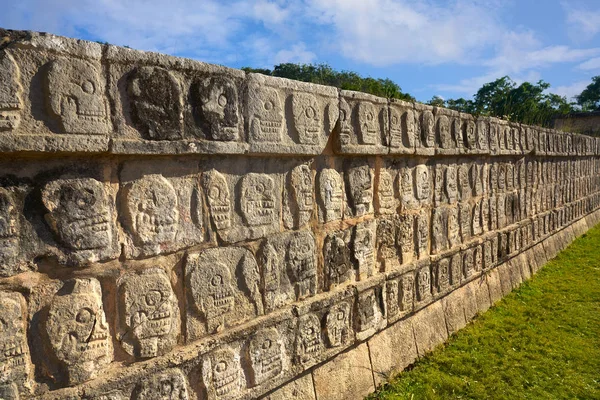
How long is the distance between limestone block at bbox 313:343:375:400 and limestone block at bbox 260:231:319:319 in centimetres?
49

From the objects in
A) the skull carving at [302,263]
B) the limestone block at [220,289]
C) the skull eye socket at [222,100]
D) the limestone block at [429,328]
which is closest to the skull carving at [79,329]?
the limestone block at [220,289]

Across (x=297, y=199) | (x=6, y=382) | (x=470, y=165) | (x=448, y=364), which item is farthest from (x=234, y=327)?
(x=470, y=165)

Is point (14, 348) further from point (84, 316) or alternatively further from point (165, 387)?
point (165, 387)

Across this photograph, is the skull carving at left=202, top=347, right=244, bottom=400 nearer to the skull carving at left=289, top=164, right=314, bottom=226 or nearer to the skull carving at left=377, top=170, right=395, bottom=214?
the skull carving at left=289, top=164, right=314, bottom=226

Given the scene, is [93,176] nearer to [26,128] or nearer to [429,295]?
[26,128]

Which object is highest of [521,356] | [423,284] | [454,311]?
[423,284]

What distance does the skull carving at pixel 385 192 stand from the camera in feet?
10.1

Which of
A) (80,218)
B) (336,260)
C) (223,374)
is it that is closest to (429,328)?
(336,260)

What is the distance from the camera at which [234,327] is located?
6.76ft

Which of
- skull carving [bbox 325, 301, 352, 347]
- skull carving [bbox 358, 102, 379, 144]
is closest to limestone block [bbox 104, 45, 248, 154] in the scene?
skull carving [bbox 358, 102, 379, 144]

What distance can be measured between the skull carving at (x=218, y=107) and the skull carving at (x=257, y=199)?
246mm

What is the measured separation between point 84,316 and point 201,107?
36.2 inches

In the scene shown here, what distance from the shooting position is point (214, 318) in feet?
6.48

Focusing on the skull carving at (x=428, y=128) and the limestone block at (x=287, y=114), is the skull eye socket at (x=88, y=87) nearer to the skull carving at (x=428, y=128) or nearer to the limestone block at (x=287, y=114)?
the limestone block at (x=287, y=114)
